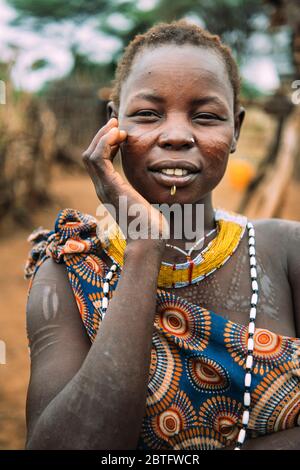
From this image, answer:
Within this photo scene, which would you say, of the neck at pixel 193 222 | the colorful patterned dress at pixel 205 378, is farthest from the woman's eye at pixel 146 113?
the colorful patterned dress at pixel 205 378

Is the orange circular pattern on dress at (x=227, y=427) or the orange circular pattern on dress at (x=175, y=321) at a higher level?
the orange circular pattern on dress at (x=175, y=321)

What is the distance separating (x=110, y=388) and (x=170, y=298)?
0.36m

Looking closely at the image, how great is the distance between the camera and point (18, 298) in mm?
5566

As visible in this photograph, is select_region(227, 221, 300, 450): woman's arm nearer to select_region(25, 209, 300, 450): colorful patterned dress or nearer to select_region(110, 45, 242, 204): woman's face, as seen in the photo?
select_region(25, 209, 300, 450): colorful patterned dress

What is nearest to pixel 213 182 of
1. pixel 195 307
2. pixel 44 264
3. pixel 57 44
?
pixel 195 307

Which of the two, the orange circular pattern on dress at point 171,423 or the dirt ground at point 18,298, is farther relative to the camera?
the dirt ground at point 18,298

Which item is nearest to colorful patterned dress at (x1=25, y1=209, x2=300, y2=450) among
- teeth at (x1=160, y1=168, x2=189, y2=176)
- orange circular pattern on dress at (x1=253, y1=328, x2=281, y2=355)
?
orange circular pattern on dress at (x1=253, y1=328, x2=281, y2=355)

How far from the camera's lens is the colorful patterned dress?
1382 millimetres

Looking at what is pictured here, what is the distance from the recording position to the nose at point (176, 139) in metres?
1.42

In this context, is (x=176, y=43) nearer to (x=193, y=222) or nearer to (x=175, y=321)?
(x=193, y=222)

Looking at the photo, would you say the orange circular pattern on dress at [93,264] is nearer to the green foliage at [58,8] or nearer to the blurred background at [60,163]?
the blurred background at [60,163]

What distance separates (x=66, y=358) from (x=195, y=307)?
1.33 ft

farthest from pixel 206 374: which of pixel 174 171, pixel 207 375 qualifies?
pixel 174 171

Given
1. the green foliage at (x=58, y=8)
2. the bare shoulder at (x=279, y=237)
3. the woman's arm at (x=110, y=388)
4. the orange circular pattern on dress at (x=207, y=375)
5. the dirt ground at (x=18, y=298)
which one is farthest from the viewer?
the green foliage at (x=58, y=8)
